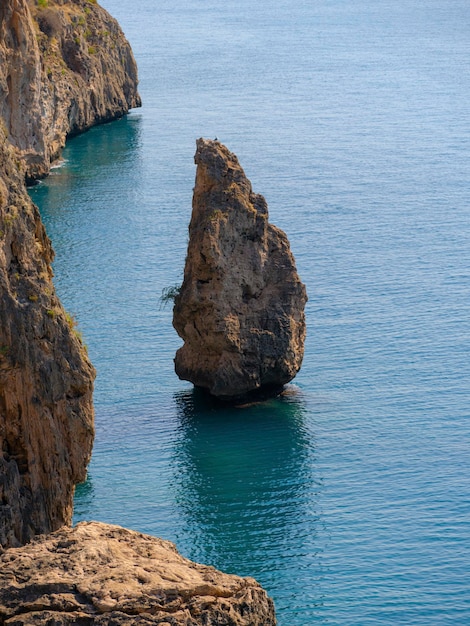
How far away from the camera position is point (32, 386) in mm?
36500

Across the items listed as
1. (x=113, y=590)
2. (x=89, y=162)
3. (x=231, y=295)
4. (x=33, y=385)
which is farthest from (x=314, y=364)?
(x=89, y=162)

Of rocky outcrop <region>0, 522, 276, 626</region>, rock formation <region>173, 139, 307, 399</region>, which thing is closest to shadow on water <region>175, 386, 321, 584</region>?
rock formation <region>173, 139, 307, 399</region>

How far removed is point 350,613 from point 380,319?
34970mm

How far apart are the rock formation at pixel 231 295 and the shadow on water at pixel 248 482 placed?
5.32 ft

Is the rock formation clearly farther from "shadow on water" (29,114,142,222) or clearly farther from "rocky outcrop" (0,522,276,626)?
"shadow on water" (29,114,142,222)

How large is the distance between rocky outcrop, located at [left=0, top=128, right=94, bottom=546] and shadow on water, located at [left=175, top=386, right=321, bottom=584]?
11.9m

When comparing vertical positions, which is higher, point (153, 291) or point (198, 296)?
point (198, 296)

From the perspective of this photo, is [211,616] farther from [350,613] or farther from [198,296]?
[198,296]

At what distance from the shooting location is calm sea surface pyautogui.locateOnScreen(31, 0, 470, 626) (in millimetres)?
48688

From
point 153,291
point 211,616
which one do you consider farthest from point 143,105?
point 211,616

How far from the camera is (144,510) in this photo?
170ft

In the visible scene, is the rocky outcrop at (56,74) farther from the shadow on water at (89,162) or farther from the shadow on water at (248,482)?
the shadow on water at (248,482)

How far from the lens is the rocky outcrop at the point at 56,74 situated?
100188mm

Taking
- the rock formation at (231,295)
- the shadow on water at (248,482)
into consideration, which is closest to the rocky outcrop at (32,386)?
the shadow on water at (248,482)
